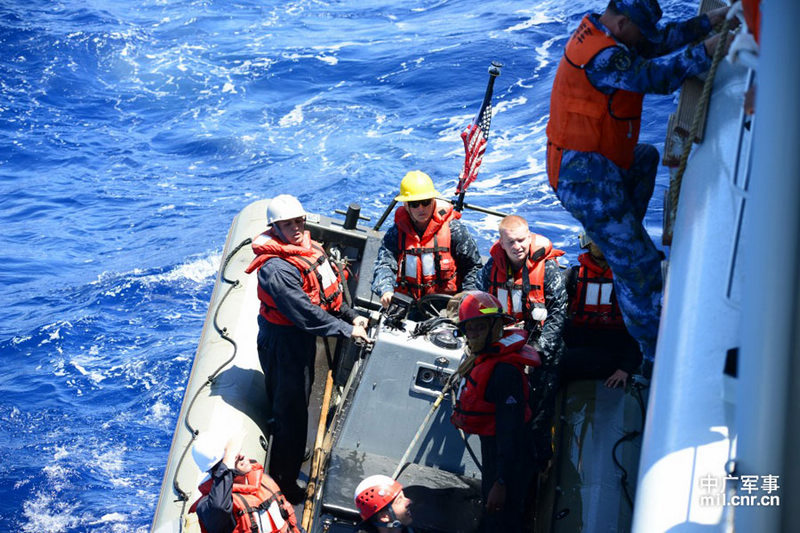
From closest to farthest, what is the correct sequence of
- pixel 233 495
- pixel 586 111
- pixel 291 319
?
Result: 1. pixel 586 111
2. pixel 233 495
3. pixel 291 319

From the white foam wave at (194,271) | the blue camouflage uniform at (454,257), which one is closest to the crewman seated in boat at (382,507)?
the blue camouflage uniform at (454,257)

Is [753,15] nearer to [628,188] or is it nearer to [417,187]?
[628,188]

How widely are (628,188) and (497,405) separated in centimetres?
120

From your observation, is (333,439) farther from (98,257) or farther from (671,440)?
(98,257)

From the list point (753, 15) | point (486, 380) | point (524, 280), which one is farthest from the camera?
point (524, 280)

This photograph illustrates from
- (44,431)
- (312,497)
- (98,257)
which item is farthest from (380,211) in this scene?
(312,497)

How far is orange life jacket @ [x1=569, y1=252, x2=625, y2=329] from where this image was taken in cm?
524

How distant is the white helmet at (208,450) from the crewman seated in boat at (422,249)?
6.02 ft

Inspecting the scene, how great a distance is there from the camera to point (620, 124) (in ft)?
12.4

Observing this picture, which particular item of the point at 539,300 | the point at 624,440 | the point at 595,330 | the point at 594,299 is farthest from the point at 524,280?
the point at 624,440

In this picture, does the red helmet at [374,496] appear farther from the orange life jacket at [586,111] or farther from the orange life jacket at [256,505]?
the orange life jacket at [586,111]

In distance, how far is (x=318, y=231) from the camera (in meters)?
7.76

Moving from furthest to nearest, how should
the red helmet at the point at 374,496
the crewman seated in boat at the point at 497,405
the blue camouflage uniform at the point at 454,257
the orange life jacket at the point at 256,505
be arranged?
the blue camouflage uniform at the point at 454,257 < the orange life jacket at the point at 256,505 < the crewman seated in boat at the point at 497,405 < the red helmet at the point at 374,496

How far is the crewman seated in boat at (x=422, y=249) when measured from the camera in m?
5.95
